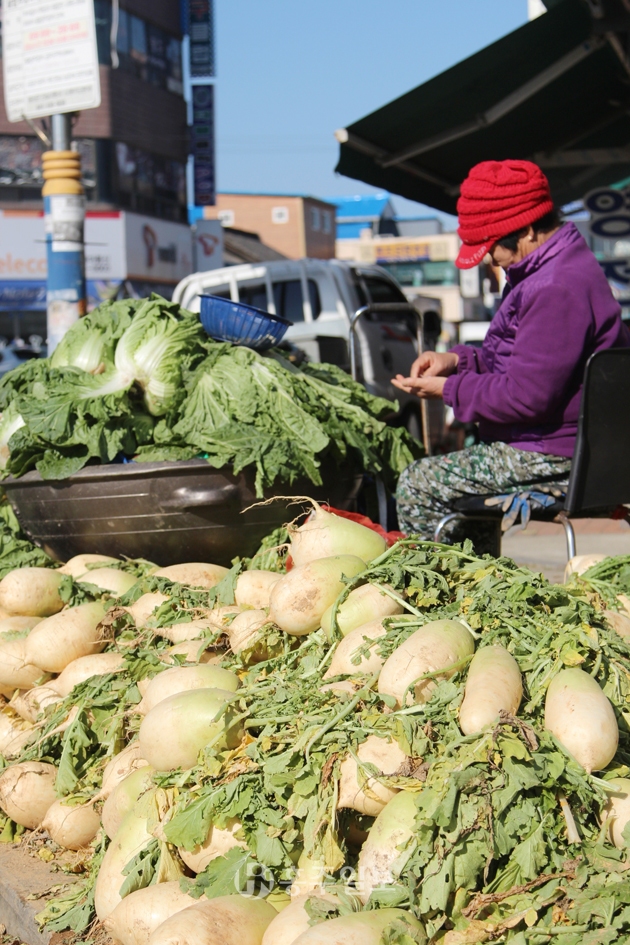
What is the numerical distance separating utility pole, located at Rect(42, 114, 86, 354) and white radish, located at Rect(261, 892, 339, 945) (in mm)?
5457

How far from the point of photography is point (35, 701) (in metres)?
3.02

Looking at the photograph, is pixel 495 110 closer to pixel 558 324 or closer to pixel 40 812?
pixel 558 324

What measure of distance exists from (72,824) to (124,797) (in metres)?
0.38

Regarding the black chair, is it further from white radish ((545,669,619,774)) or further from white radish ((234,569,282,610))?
white radish ((545,669,619,774))

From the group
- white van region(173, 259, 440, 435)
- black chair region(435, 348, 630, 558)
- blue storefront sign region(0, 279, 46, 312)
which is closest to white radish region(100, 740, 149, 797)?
black chair region(435, 348, 630, 558)

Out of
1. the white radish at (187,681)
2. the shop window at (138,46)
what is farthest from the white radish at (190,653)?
the shop window at (138,46)

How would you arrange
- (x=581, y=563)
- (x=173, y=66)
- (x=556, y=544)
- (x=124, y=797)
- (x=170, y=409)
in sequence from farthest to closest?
(x=173, y=66) < (x=556, y=544) < (x=170, y=409) < (x=581, y=563) < (x=124, y=797)

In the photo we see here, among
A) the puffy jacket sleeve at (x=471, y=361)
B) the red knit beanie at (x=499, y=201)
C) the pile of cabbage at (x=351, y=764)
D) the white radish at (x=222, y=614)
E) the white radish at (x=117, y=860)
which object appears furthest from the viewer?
the puffy jacket sleeve at (x=471, y=361)

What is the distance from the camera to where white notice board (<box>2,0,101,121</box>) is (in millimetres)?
6324

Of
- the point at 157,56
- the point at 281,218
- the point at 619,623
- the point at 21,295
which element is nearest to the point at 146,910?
the point at 619,623

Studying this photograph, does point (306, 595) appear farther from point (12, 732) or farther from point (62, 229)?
point (62, 229)

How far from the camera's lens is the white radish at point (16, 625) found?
325 cm

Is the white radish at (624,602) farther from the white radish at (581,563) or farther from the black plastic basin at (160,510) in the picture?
the black plastic basin at (160,510)

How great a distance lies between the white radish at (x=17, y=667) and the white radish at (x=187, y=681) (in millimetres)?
805
